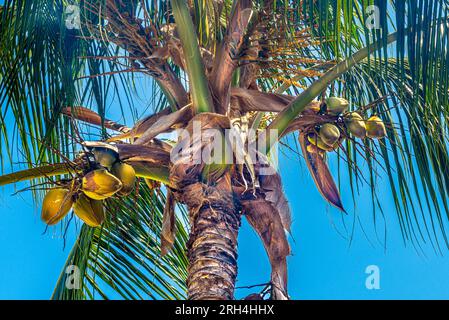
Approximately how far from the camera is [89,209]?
3.30 meters

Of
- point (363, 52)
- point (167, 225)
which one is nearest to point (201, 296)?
point (167, 225)

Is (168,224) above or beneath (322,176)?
beneath

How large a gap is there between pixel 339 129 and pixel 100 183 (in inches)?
46.1

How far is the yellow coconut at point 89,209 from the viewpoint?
10.7 ft

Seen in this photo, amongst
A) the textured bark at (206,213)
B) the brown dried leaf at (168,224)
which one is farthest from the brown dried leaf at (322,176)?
the brown dried leaf at (168,224)

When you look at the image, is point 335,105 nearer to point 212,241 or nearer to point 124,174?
point 212,241

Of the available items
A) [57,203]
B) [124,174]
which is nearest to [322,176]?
[124,174]

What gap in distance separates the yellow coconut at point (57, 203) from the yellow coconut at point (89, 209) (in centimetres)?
5


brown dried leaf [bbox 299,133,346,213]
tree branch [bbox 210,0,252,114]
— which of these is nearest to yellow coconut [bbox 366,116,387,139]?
brown dried leaf [bbox 299,133,346,213]

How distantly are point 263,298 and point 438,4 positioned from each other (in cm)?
154

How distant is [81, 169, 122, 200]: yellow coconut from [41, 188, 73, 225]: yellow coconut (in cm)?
12

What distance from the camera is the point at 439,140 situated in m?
3.88

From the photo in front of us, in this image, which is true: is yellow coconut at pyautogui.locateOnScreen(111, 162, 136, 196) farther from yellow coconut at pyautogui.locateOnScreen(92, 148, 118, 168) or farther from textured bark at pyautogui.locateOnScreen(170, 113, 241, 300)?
textured bark at pyautogui.locateOnScreen(170, 113, 241, 300)

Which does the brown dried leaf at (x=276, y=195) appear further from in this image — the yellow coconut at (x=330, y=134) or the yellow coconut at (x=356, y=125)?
the yellow coconut at (x=356, y=125)
